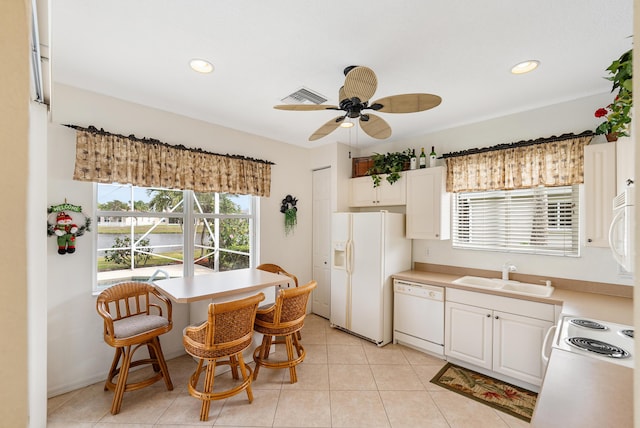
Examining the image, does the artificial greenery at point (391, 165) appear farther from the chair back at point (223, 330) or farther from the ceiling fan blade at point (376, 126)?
the chair back at point (223, 330)

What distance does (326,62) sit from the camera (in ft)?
6.80

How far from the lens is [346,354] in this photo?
10.2 ft

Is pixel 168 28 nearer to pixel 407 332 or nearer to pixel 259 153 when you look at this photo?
pixel 259 153

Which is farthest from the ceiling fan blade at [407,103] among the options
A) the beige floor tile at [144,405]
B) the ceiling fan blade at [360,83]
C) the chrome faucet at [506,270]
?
the beige floor tile at [144,405]

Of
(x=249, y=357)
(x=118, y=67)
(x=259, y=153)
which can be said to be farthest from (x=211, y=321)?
(x=259, y=153)

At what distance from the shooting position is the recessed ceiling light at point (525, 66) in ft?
6.79

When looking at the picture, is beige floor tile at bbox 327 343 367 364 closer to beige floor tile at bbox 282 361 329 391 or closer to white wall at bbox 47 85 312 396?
beige floor tile at bbox 282 361 329 391

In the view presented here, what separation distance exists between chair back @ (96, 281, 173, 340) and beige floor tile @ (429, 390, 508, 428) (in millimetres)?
2383

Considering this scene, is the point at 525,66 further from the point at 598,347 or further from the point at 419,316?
the point at 419,316

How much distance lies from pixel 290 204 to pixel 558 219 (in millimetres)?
3091

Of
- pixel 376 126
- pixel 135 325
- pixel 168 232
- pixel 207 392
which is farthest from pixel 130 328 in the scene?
pixel 376 126

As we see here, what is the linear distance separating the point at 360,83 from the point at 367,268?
2308 millimetres

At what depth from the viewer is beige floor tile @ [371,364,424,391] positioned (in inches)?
98.7

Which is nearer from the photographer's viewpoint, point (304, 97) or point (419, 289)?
point (304, 97)
